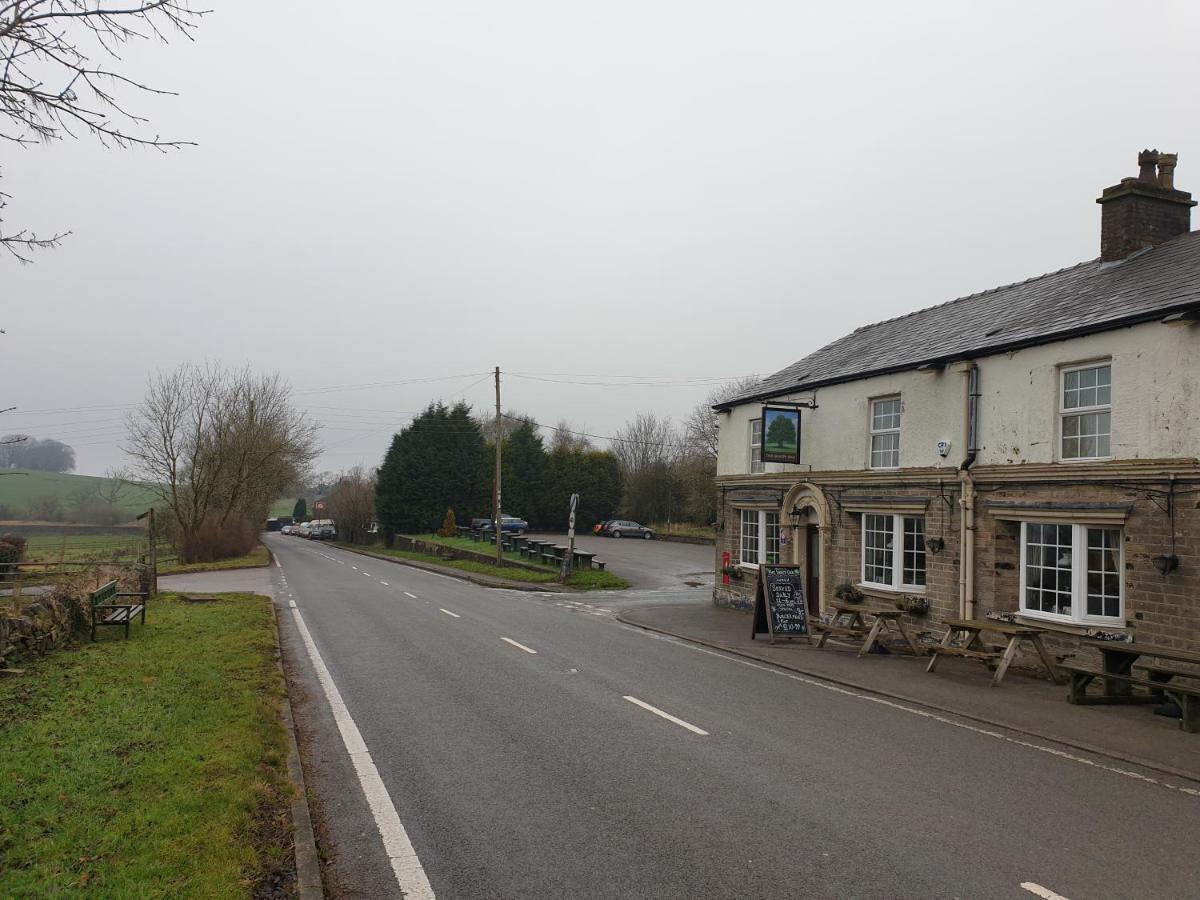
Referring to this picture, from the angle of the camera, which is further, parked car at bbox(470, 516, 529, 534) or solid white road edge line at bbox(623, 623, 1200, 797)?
parked car at bbox(470, 516, 529, 534)

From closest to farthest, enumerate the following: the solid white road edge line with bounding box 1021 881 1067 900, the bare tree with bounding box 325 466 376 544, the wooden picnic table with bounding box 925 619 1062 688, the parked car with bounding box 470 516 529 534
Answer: the solid white road edge line with bounding box 1021 881 1067 900 < the wooden picnic table with bounding box 925 619 1062 688 < the parked car with bounding box 470 516 529 534 < the bare tree with bounding box 325 466 376 544

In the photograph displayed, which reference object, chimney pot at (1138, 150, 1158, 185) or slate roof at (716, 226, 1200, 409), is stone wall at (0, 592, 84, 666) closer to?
slate roof at (716, 226, 1200, 409)

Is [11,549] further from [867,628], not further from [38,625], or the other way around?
[867,628]

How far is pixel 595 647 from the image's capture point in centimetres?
1493

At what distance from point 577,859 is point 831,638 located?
40.9 ft

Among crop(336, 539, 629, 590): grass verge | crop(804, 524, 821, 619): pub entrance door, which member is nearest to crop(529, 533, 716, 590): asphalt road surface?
crop(336, 539, 629, 590): grass verge

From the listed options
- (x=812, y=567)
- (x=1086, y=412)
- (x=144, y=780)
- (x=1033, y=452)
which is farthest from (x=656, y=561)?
(x=144, y=780)

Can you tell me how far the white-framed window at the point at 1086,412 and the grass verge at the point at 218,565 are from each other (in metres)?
32.9

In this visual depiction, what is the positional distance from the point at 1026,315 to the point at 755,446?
26.0ft

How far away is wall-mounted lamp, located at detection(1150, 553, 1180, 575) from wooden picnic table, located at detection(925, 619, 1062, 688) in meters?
1.80

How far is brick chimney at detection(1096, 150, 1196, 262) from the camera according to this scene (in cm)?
1566

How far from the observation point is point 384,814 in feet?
20.4

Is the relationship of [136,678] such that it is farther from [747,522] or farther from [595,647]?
[747,522]

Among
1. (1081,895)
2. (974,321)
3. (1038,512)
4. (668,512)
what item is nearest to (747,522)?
(974,321)
